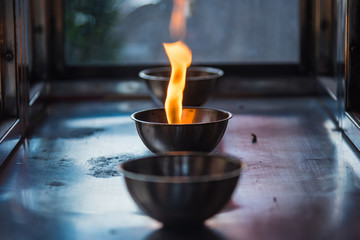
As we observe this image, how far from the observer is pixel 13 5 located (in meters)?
1.70

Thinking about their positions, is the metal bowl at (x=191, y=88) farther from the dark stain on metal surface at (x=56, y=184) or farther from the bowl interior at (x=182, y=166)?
the bowl interior at (x=182, y=166)

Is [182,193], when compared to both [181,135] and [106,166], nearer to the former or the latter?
[181,135]

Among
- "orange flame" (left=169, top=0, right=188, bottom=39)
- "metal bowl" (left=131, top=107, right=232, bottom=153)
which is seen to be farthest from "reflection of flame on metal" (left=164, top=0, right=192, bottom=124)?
"orange flame" (left=169, top=0, right=188, bottom=39)

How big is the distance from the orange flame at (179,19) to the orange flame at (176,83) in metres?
0.89

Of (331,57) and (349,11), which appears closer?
(349,11)

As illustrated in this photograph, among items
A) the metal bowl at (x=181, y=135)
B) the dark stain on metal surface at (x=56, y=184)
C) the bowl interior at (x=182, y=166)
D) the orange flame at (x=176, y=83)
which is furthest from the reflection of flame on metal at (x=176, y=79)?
the bowl interior at (x=182, y=166)

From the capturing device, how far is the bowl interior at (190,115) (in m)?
1.48

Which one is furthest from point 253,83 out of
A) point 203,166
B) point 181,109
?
point 203,166

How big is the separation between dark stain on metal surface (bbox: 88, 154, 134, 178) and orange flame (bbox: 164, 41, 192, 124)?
5.7 inches

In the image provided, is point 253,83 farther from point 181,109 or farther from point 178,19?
point 181,109

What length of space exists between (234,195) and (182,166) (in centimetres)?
18

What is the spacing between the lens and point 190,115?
5.01 feet

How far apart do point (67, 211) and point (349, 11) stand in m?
0.98

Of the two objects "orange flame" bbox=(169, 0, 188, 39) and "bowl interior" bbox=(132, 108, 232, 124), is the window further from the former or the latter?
"bowl interior" bbox=(132, 108, 232, 124)
